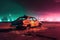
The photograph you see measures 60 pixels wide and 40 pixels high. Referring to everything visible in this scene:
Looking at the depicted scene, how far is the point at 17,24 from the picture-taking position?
69.2ft

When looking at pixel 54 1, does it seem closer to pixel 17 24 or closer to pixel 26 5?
pixel 26 5

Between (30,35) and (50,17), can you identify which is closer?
(30,35)

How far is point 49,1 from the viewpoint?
39.3m

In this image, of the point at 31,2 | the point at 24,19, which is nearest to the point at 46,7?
the point at 31,2

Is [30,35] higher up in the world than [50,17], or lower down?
lower down

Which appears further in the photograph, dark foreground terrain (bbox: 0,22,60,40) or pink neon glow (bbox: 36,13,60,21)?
pink neon glow (bbox: 36,13,60,21)

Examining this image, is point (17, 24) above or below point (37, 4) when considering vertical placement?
below

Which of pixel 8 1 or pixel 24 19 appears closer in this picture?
pixel 24 19

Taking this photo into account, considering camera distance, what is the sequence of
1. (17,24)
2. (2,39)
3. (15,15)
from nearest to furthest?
1. (2,39)
2. (17,24)
3. (15,15)

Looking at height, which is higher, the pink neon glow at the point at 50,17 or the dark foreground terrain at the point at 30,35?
the pink neon glow at the point at 50,17

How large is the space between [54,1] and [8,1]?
30.2 ft

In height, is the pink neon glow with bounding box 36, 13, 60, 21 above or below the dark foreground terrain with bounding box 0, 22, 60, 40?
above

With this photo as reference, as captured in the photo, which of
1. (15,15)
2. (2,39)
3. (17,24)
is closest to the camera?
(2,39)

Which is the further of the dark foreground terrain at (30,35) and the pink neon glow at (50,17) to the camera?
the pink neon glow at (50,17)
